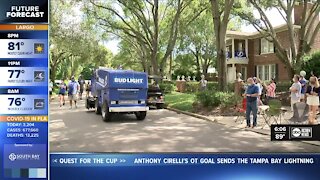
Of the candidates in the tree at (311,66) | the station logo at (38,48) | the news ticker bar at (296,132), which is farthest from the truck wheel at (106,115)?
the tree at (311,66)

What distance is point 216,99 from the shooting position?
9.68 feet

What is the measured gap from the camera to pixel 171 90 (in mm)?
2850

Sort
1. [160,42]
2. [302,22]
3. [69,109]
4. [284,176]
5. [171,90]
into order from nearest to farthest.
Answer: [284,176]
[69,109]
[171,90]
[160,42]
[302,22]

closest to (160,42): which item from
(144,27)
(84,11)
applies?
(144,27)

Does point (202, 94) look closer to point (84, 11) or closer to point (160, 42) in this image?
point (160, 42)

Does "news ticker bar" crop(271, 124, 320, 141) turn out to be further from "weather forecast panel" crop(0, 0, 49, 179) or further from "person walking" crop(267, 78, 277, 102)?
"weather forecast panel" crop(0, 0, 49, 179)

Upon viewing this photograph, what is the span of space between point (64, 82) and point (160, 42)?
997mm

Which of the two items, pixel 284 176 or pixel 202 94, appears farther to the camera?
pixel 202 94

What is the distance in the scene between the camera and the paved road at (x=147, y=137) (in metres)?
2.42

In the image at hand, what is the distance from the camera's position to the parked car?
2656 mm

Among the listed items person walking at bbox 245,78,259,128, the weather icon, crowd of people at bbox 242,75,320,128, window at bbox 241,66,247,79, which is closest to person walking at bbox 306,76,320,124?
crowd of people at bbox 242,75,320,128

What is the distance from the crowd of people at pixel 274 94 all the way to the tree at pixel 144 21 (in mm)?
726

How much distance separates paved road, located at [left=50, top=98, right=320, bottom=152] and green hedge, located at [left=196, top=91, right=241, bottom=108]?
1.09 ft

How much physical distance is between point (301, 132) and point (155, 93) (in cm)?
109
